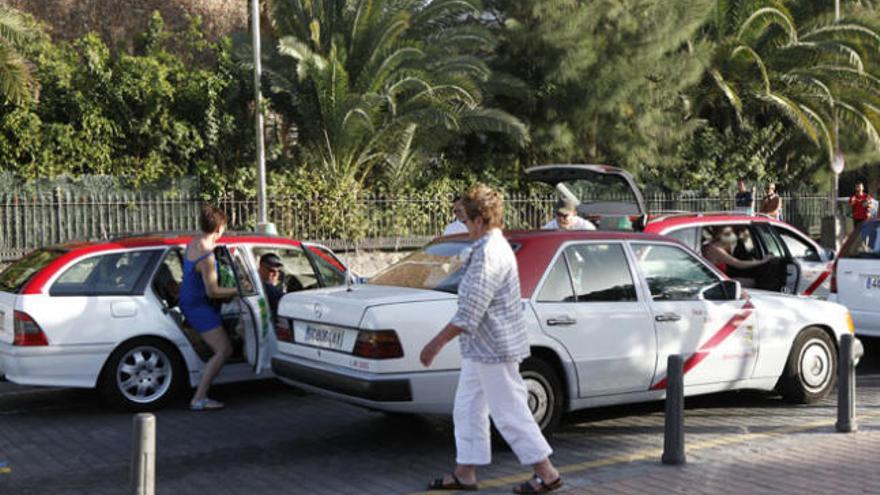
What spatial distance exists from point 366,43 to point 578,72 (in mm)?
5152

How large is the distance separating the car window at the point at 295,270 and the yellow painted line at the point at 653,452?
141 inches

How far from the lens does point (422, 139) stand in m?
22.1

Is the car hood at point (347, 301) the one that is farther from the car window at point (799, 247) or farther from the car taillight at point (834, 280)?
the car window at point (799, 247)

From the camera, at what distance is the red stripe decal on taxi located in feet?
24.8

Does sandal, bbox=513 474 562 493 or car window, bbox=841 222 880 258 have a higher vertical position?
car window, bbox=841 222 880 258

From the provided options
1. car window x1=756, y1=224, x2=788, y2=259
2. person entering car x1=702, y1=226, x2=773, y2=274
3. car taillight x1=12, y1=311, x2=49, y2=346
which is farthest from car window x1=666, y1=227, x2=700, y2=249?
car taillight x1=12, y1=311, x2=49, y2=346

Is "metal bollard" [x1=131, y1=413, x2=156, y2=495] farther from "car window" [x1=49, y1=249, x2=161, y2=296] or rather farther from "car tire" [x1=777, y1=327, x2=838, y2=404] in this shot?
"car tire" [x1=777, y1=327, x2=838, y2=404]

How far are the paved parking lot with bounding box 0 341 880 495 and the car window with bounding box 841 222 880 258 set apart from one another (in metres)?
1.83

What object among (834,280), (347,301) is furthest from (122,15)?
(347,301)

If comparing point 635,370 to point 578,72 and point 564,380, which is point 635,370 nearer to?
point 564,380

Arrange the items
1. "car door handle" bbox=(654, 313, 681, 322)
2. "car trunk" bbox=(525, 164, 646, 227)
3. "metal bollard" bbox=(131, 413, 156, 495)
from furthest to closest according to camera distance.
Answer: "car trunk" bbox=(525, 164, 646, 227), "car door handle" bbox=(654, 313, 681, 322), "metal bollard" bbox=(131, 413, 156, 495)

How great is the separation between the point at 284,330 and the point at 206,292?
3.90ft

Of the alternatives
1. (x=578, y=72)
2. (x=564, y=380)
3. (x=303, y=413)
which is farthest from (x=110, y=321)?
(x=578, y=72)

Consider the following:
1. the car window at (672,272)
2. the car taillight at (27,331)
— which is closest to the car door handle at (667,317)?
the car window at (672,272)
